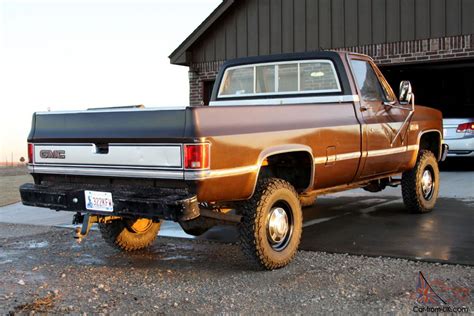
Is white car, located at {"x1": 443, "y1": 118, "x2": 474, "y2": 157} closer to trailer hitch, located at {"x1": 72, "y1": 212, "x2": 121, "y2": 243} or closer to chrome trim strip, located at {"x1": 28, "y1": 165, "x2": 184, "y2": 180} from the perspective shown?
trailer hitch, located at {"x1": 72, "y1": 212, "x2": 121, "y2": 243}

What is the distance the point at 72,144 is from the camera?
551cm

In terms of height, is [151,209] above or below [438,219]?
above

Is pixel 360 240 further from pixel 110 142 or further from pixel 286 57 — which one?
pixel 110 142

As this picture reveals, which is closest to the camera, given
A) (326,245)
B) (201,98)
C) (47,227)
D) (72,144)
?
(72,144)

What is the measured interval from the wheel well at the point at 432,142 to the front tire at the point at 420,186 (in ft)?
1.26

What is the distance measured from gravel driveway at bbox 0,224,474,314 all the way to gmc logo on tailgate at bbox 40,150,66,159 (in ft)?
3.45

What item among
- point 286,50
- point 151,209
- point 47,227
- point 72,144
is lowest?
point 47,227

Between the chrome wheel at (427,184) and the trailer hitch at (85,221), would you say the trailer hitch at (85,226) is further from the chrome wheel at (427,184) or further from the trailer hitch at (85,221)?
the chrome wheel at (427,184)

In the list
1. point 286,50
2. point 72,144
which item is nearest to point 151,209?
point 72,144

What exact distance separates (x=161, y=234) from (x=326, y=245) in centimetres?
208

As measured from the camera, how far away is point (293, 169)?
242 inches

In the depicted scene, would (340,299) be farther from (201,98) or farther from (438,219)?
(201,98)

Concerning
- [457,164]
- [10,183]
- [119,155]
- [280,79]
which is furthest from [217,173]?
[457,164]

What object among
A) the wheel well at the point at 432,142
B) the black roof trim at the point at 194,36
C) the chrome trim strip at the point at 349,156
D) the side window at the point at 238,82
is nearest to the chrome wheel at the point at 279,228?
the chrome trim strip at the point at 349,156
